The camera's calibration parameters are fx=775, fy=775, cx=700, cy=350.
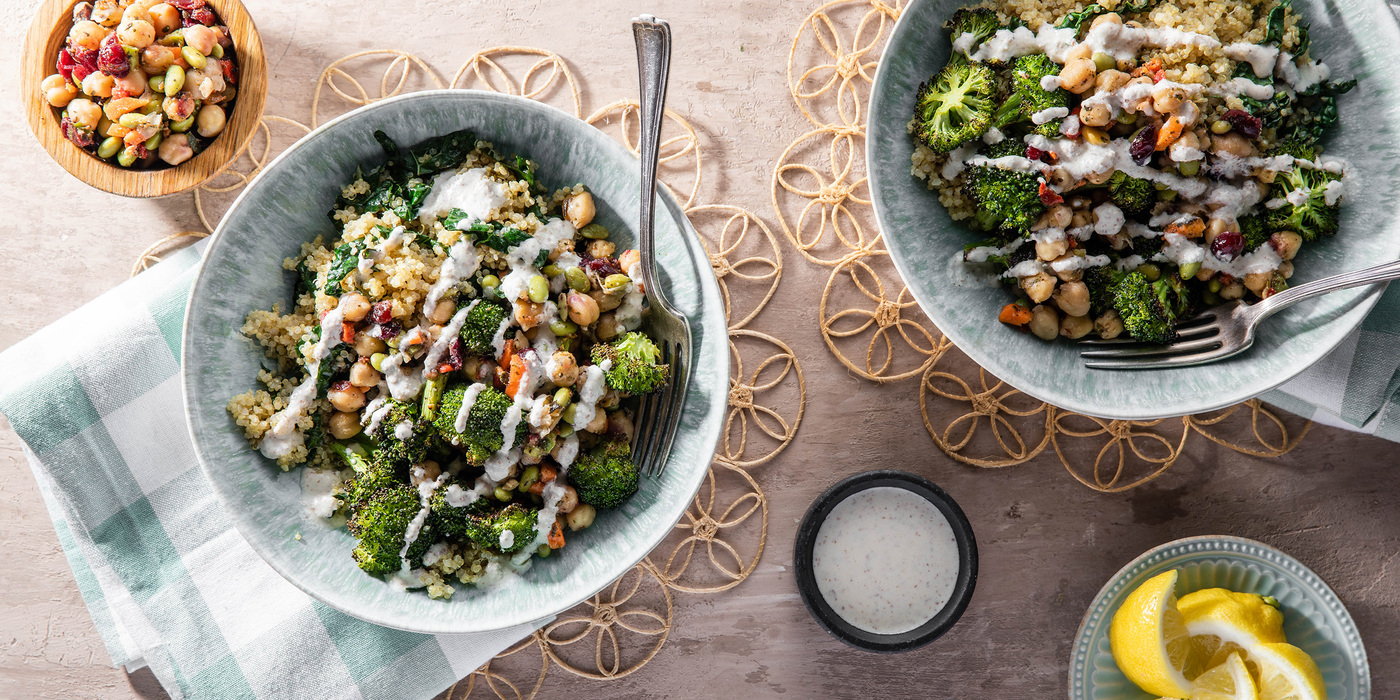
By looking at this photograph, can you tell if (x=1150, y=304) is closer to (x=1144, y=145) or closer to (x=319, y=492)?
(x=1144, y=145)

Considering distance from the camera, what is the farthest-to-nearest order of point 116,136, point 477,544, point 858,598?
1. point 858,598
2. point 116,136
3. point 477,544

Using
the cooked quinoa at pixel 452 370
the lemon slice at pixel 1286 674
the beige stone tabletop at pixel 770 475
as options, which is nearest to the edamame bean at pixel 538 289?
the cooked quinoa at pixel 452 370

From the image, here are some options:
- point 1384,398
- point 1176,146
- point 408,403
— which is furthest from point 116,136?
point 1384,398

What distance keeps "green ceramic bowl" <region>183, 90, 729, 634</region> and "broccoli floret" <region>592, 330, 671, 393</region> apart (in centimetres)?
14

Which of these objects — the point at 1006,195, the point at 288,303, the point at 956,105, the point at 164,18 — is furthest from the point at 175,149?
the point at 1006,195

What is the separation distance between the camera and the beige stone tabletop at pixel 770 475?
247cm

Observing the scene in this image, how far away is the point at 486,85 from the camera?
8.15 feet

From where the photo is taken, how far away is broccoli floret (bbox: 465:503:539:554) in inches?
75.4

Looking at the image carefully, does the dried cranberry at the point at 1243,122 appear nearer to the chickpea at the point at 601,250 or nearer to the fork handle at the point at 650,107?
the fork handle at the point at 650,107

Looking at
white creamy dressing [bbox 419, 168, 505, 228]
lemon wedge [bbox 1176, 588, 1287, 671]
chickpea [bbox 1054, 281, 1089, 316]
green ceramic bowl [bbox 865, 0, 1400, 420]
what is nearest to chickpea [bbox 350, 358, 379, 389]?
white creamy dressing [bbox 419, 168, 505, 228]

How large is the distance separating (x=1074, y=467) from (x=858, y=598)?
825 millimetres

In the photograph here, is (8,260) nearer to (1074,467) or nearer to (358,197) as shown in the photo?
(358,197)

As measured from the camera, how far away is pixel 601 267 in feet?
6.76

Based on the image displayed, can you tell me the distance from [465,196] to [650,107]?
537 mm
